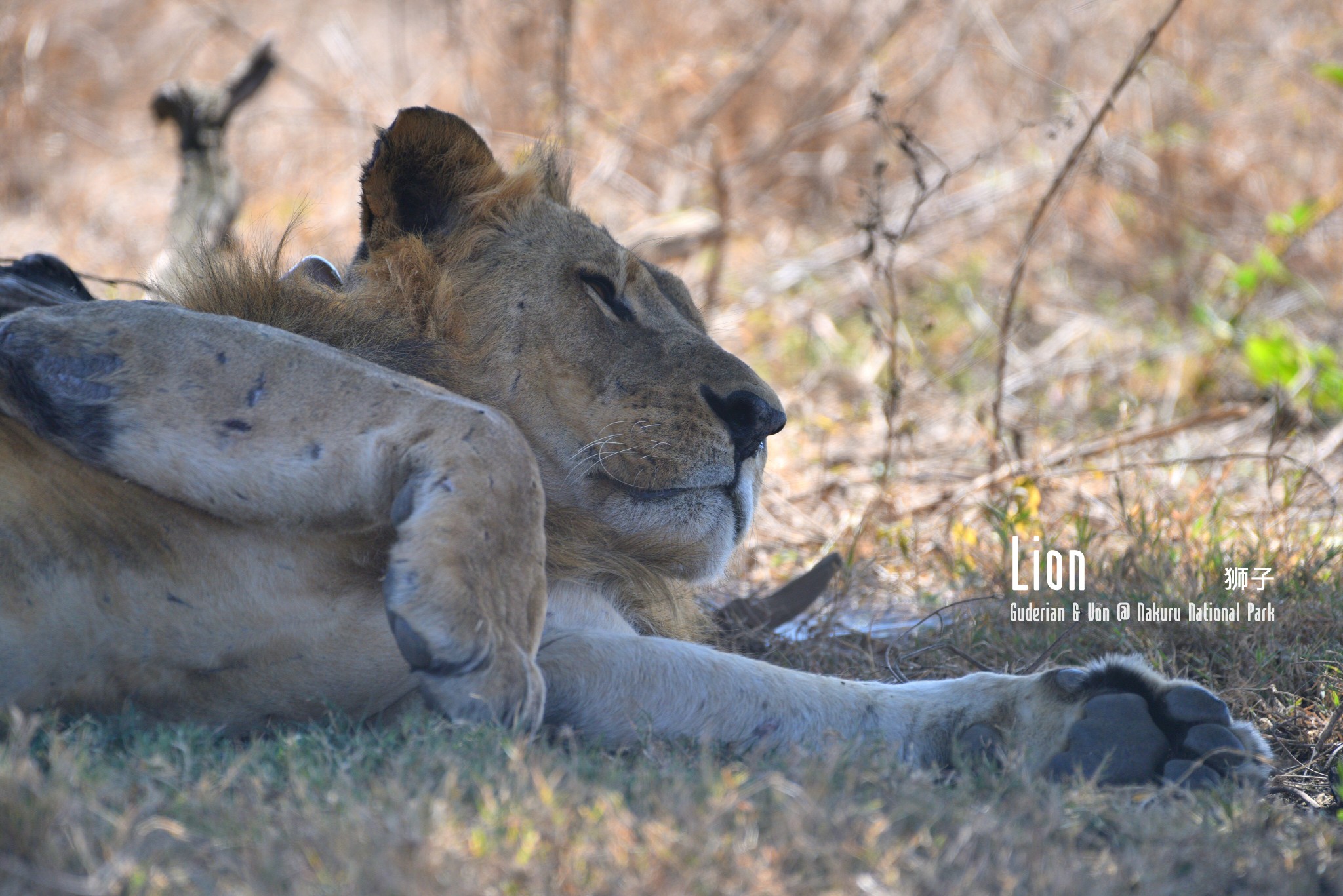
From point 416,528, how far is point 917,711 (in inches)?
44.1

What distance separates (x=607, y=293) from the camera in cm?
274

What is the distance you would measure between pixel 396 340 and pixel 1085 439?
3.41 meters

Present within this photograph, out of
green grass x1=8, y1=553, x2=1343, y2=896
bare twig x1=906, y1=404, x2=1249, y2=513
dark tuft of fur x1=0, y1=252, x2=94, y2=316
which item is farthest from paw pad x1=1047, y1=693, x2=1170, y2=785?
bare twig x1=906, y1=404, x2=1249, y2=513

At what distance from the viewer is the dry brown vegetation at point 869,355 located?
1.50 metres

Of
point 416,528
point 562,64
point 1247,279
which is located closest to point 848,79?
point 562,64

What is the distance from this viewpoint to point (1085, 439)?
16.8 feet

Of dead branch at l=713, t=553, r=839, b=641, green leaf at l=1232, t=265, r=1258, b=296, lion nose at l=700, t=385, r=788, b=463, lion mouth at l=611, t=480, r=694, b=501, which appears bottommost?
dead branch at l=713, t=553, r=839, b=641

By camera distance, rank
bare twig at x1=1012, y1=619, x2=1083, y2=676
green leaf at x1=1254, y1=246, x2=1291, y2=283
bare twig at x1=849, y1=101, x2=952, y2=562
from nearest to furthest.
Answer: bare twig at x1=1012, y1=619, x2=1083, y2=676, bare twig at x1=849, y1=101, x2=952, y2=562, green leaf at x1=1254, y1=246, x2=1291, y2=283

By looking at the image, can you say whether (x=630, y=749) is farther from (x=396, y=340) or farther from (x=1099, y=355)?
(x=1099, y=355)

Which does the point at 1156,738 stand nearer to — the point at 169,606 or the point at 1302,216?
the point at 169,606

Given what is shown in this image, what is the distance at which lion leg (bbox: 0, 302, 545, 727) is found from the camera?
1881 mm

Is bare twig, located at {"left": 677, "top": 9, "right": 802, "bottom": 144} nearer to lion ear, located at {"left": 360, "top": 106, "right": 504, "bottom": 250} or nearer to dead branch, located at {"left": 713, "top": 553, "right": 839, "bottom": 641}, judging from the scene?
dead branch, located at {"left": 713, "top": 553, "right": 839, "bottom": 641}

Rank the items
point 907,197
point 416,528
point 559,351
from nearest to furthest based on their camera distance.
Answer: point 416,528
point 559,351
point 907,197

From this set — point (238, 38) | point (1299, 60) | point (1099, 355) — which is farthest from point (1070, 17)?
point (238, 38)
